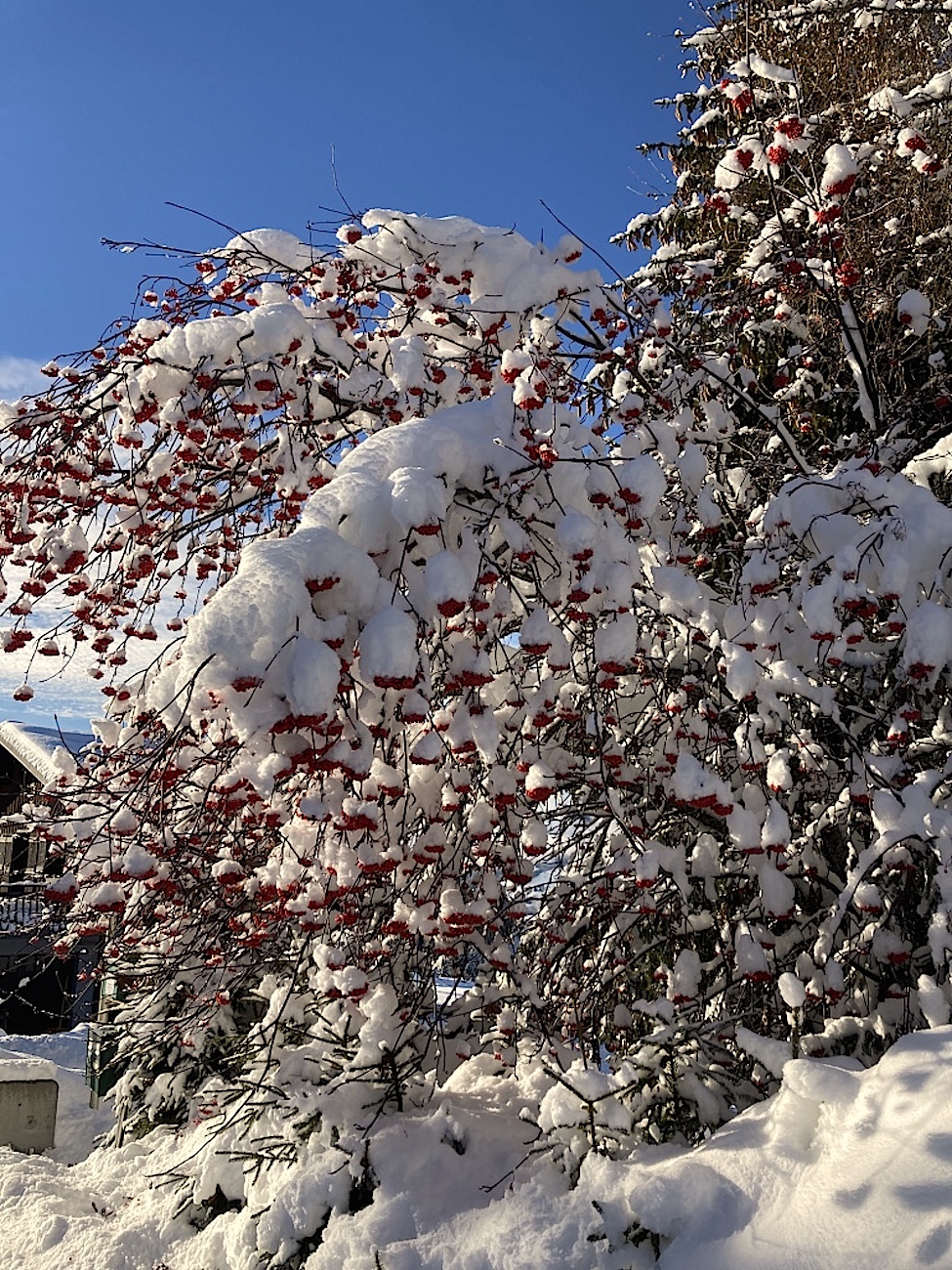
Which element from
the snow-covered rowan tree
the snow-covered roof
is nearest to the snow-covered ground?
the snow-covered rowan tree

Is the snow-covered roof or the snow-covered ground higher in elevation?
the snow-covered roof

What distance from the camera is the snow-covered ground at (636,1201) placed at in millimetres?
2979

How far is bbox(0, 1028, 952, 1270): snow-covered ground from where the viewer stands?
2979 millimetres

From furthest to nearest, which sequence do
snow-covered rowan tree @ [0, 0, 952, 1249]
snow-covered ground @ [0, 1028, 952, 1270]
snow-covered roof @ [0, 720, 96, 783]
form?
snow-covered roof @ [0, 720, 96, 783]
snow-covered rowan tree @ [0, 0, 952, 1249]
snow-covered ground @ [0, 1028, 952, 1270]

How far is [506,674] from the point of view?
14.8 ft

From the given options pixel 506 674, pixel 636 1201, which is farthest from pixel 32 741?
pixel 636 1201

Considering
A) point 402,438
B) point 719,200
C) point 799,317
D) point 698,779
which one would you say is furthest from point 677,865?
point 799,317

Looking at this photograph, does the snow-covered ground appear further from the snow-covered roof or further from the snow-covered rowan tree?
the snow-covered roof

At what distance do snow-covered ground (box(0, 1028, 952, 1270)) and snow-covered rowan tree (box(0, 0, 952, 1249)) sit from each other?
0.25m

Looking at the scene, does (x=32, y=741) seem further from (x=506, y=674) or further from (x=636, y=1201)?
(x=636, y=1201)

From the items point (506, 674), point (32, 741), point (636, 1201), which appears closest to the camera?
point (636, 1201)

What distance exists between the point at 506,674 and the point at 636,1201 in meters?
2.11

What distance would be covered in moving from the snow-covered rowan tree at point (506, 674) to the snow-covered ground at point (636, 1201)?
25cm

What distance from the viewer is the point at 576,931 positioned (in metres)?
5.41
